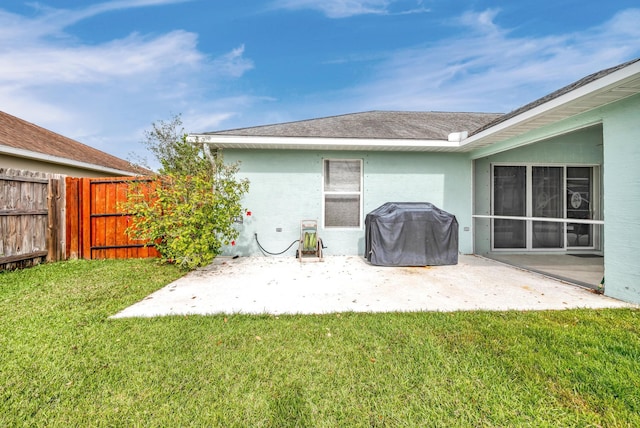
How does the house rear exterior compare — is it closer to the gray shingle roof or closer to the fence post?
the gray shingle roof

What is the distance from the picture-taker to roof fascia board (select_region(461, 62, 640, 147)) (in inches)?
108

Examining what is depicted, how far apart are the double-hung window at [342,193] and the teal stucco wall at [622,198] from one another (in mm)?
3943

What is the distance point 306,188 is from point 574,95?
454 cm

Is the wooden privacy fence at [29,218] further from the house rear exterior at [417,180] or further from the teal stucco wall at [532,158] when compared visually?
the teal stucco wall at [532,158]

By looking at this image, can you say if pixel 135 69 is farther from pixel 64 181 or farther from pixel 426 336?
pixel 426 336

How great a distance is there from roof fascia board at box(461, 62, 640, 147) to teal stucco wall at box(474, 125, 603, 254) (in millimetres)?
1792

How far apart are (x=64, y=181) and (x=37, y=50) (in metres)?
4.08

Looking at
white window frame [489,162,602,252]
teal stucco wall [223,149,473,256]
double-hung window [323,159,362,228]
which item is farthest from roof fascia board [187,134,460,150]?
white window frame [489,162,602,252]

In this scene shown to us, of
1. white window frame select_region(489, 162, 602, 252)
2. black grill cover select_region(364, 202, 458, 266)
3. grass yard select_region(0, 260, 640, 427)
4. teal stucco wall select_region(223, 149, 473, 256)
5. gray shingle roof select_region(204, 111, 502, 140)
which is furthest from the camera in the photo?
white window frame select_region(489, 162, 602, 252)

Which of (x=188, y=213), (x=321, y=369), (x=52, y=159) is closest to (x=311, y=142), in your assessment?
(x=188, y=213)

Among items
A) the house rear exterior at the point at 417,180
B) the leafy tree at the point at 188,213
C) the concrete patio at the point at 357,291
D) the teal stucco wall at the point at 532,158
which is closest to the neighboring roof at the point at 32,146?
the leafy tree at the point at 188,213

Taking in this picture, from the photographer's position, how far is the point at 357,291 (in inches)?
143

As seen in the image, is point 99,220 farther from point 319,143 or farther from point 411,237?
point 411,237

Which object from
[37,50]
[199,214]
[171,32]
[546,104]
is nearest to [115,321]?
[199,214]
